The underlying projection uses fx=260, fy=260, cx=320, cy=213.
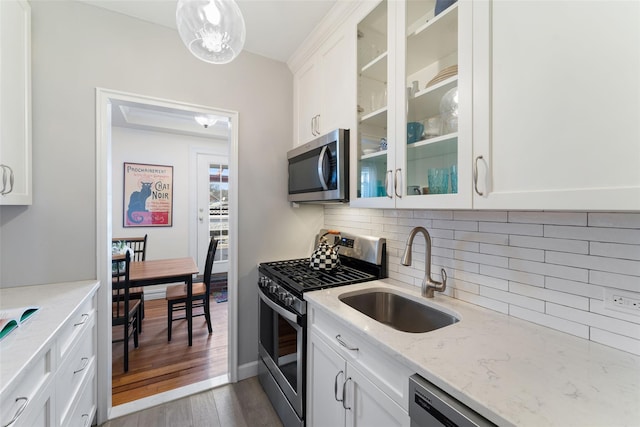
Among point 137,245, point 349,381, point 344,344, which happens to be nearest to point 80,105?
point 344,344

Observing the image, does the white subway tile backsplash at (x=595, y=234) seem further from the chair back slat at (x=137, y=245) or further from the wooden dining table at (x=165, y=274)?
the chair back slat at (x=137, y=245)

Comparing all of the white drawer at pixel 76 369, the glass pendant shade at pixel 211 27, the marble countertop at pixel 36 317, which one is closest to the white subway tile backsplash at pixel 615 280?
the glass pendant shade at pixel 211 27

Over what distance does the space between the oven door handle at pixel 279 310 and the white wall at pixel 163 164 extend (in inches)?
106

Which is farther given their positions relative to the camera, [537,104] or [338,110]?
[338,110]

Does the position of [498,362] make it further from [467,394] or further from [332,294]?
[332,294]

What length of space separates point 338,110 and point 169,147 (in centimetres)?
334

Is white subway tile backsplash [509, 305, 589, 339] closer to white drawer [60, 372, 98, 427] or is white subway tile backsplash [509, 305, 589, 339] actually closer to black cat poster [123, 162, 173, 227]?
white drawer [60, 372, 98, 427]

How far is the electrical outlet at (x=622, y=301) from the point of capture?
0.82 meters

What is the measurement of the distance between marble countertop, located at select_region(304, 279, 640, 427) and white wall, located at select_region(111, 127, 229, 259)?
369cm

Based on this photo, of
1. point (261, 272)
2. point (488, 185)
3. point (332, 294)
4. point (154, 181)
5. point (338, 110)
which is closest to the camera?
point (488, 185)

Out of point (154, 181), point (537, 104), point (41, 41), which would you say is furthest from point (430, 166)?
point (154, 181)

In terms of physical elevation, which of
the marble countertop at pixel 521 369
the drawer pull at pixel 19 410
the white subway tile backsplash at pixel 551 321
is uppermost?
the white subway tile backsplash at pixel 551 321

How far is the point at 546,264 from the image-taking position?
102 cm

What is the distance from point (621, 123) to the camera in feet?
2.11
